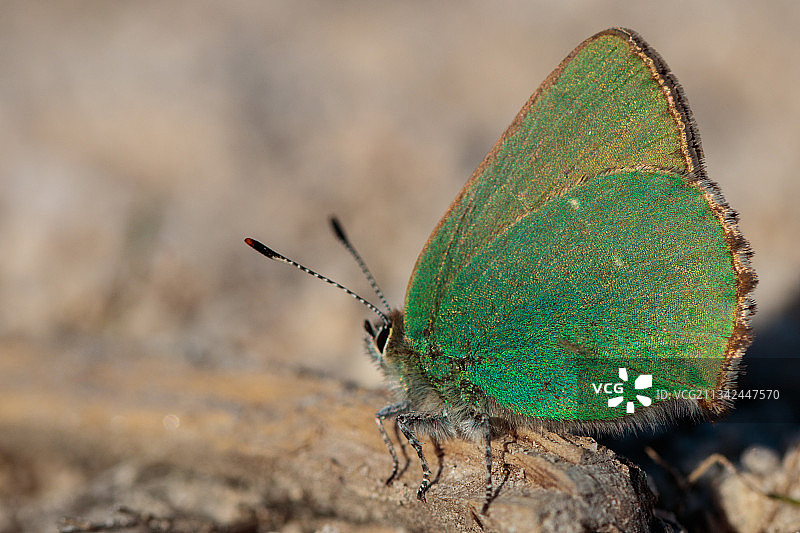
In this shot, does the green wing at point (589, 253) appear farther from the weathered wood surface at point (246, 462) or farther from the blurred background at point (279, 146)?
the blurred background at point (279, 146)

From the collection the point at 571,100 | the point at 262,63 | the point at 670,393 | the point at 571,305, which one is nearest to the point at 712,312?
the point at 670,393

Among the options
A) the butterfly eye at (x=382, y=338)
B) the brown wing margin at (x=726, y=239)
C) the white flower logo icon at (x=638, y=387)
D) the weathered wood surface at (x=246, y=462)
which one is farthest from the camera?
the butterfly eye at (x=382, y=338)

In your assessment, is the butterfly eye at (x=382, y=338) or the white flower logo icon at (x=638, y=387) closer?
the white flower logo icon at (x=638, y=387)

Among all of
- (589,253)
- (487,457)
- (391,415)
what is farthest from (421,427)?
(589,253)

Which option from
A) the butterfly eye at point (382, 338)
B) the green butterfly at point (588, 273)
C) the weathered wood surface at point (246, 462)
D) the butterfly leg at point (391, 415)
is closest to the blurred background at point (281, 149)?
the weathered wood surface at point (246, 462)

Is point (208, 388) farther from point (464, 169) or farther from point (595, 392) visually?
point (464, 169)

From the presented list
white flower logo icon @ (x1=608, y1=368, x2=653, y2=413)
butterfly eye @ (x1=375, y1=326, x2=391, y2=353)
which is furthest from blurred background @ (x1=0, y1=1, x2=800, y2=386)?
white flower logo icon @ (x1=608, y1=368, x2=653, y2=413)

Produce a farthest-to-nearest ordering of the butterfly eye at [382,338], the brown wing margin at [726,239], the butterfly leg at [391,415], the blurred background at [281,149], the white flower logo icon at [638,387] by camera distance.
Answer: the blurred background at [281,149] → the butterfly eye at [382,338] → the butterfly leg at [391,415] → the white flower logo icon at [638,387] → the brown wing margin at [726,239]
